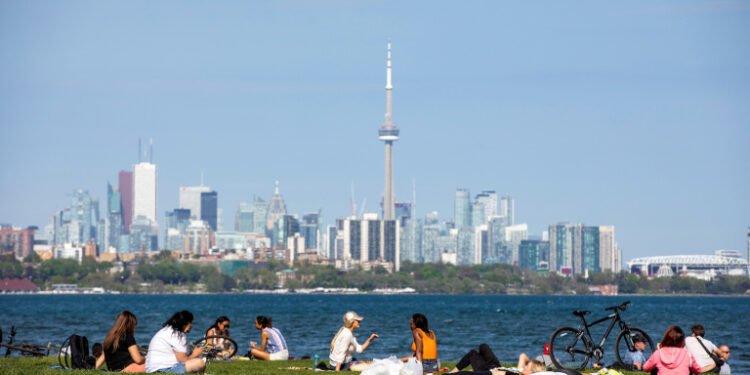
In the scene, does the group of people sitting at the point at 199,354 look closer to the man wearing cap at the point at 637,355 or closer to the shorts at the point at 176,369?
the shorts at the point at 176,369

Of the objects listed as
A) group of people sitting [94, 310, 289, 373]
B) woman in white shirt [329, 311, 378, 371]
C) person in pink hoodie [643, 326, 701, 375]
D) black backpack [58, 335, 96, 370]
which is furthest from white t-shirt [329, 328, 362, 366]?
person in pink hoodie [643, 326, 701, 375]

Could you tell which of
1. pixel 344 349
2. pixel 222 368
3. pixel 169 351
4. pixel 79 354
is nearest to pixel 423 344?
pixel 344 349

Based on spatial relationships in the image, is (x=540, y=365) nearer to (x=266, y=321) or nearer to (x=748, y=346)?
(x=266, y=321)

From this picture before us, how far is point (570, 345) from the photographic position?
25047 mm

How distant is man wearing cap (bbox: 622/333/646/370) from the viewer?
2514 centimetres

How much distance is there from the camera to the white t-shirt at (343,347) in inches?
945

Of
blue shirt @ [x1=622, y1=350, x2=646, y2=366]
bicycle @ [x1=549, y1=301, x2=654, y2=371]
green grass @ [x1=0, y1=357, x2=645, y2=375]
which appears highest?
Result: bicycle @ [x1=549, y1=301, x2=654, y2=371]

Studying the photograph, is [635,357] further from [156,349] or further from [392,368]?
[156,349]

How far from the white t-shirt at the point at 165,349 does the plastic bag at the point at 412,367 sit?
4.02m

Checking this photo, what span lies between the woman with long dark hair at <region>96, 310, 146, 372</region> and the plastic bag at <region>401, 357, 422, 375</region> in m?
4.79

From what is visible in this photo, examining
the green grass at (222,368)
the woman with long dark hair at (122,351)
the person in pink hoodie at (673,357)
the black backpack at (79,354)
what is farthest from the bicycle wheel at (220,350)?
the person in pink hoodie at (673,357)

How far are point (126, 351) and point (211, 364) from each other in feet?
16.9

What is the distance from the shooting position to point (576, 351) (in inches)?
989

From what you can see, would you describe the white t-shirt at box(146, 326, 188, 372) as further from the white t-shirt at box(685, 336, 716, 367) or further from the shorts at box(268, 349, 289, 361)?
the white t-shirt at box(685, 336, 716, 367)
